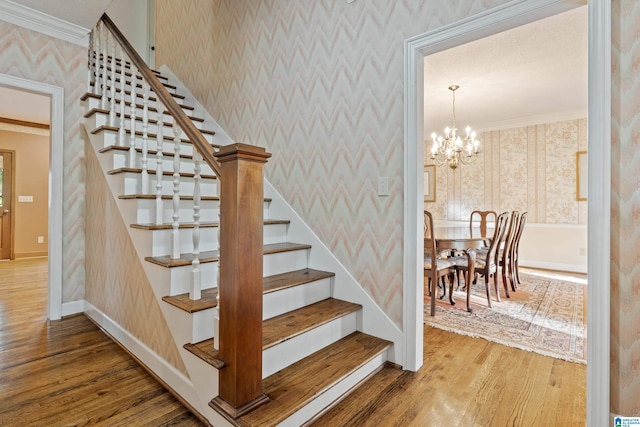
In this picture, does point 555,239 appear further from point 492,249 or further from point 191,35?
point 191,35

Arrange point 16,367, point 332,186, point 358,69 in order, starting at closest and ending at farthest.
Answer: point 16,367
point 358,69
point 332,186

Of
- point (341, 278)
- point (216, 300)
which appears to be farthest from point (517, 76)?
point (216, 300)

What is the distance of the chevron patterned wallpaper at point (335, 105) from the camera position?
2.03m

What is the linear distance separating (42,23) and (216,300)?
2.96 m

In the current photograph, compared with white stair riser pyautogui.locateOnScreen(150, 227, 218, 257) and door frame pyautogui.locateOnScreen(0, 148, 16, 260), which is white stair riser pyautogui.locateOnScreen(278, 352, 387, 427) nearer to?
white stair riser pyautogui.locateOnScreen(150, 227, 218, 257)

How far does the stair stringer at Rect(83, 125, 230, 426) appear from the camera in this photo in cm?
148

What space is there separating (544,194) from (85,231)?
6675mm

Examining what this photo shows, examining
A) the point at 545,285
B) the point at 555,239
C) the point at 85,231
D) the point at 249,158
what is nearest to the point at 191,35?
the point at 85,231

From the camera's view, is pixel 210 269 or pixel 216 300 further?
pixel 210 269

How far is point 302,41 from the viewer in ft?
8.51

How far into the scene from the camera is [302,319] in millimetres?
1911

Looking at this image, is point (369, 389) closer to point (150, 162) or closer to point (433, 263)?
point (433, 263)

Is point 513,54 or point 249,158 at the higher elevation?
point 513,54

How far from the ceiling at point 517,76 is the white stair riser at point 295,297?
2.77m
